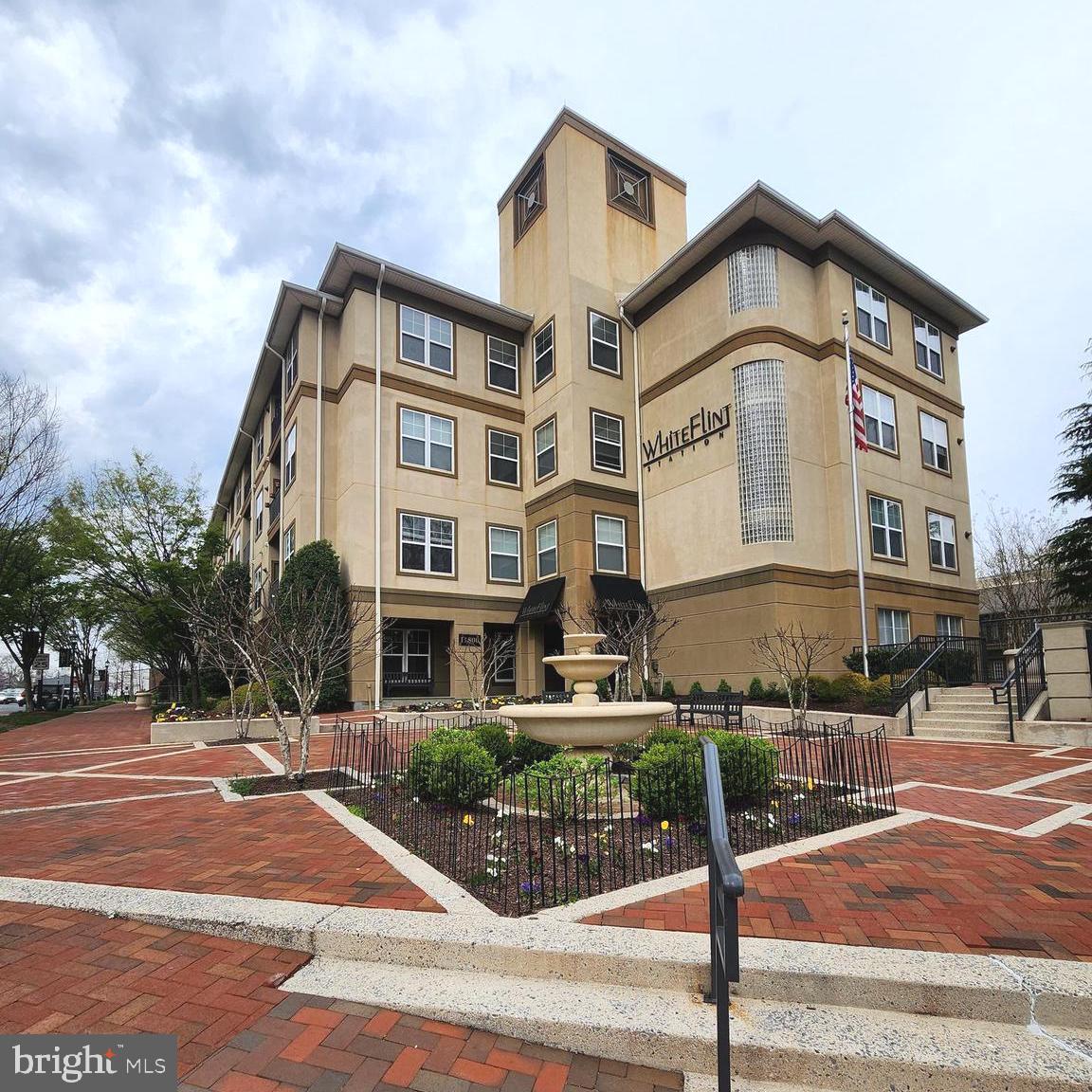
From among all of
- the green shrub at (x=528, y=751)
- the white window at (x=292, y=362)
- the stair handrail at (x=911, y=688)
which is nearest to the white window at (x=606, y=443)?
the white window at (x=292, y=362)

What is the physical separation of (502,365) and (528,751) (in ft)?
62.6

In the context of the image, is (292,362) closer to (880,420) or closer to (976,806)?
(880,420)

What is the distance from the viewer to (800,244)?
847 inches

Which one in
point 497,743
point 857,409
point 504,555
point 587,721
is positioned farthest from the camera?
point 504,555

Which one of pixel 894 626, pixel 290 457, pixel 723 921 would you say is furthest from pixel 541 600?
pixel 723 921

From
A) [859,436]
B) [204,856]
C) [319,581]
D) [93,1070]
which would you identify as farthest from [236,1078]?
[859,436]

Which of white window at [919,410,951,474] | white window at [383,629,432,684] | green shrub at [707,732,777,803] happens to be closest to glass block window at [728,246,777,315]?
white window at [919,410,951,474]

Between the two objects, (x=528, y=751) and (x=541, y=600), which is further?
(x=541, y=600)

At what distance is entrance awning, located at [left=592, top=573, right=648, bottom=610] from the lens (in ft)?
71.2

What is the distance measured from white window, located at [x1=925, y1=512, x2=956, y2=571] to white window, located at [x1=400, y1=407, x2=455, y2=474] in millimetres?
16270

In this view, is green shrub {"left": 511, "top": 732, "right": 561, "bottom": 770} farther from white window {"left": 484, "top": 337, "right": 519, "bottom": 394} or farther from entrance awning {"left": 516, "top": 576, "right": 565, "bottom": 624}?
white window {"left": 484, "top": 337, "right": 519, "bottom": 394}

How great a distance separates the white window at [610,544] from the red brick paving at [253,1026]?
63.3ft

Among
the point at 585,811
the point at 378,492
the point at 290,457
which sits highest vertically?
the point at 290,457

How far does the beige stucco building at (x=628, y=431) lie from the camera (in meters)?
20.4
